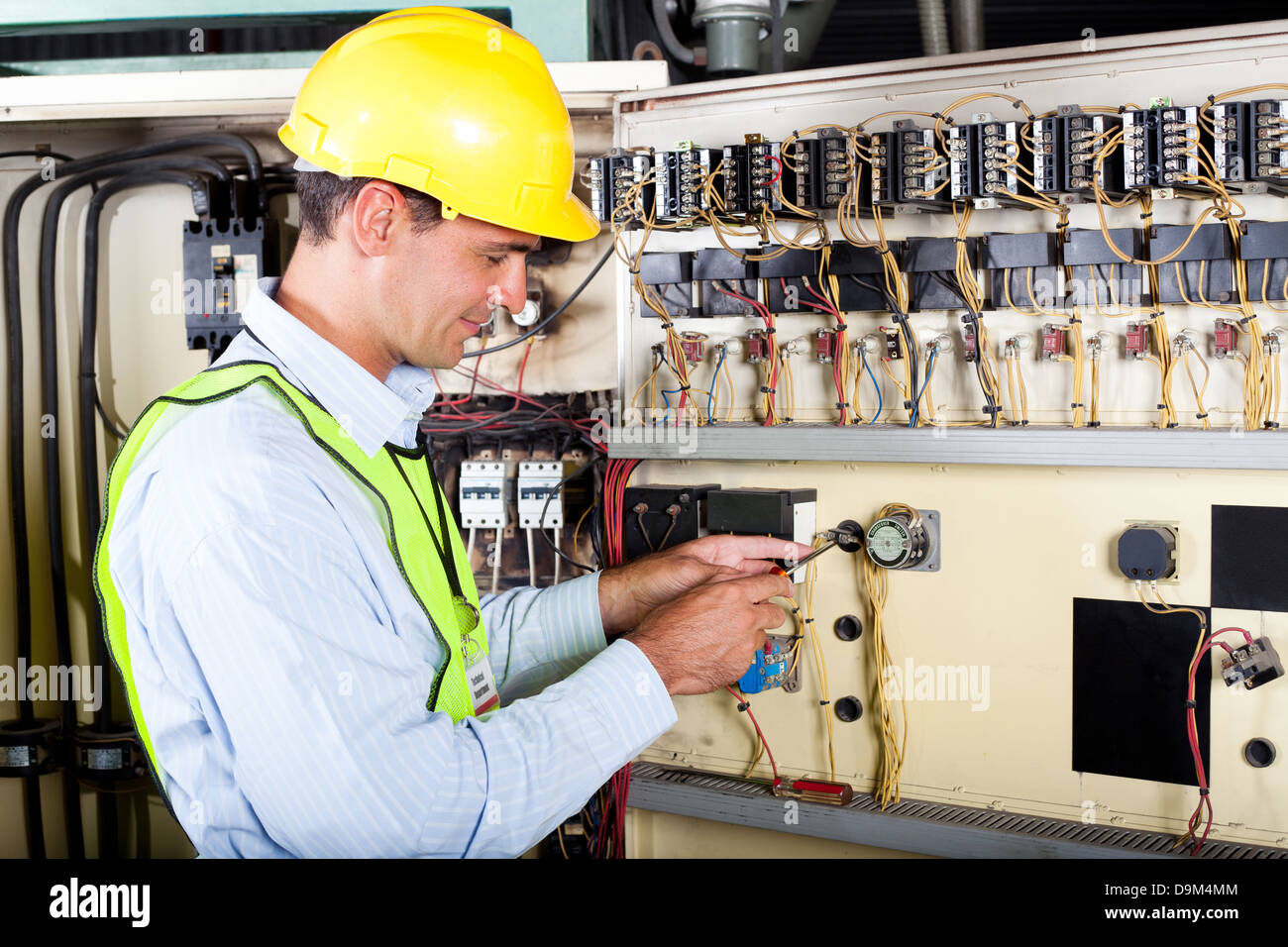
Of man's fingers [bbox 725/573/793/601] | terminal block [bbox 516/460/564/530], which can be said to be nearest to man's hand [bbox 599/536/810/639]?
man's fingers [bbox 725/573/793/601]

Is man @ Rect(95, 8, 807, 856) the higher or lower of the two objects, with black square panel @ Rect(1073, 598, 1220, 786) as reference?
higher

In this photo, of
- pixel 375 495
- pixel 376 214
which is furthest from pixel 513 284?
pixel 375 495

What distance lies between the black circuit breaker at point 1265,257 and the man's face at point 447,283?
1.12 m

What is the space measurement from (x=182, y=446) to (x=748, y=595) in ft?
2.59

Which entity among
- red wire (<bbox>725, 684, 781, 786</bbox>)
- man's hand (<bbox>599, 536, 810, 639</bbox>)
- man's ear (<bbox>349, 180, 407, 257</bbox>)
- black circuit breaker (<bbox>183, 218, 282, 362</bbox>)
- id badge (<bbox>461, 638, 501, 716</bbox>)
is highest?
black circuit breaker (<bbox>183, 218, 282, 362</bbox>)

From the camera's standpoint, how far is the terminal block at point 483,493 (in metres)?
2.23

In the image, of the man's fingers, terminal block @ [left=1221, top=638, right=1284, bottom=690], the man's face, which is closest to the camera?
the man's face

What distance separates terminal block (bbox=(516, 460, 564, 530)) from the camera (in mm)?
2203

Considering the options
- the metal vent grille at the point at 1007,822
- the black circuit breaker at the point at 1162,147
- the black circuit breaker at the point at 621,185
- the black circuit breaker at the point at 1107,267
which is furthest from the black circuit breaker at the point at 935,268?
the metal vent grille at the point at 1007,822

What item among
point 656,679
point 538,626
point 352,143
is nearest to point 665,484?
point 538,626

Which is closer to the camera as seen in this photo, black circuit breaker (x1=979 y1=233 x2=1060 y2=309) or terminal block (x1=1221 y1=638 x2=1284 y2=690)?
terminal block (x1=1221 y1=638 x2=1284 y2=690)

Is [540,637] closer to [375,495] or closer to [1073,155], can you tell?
[375,495]

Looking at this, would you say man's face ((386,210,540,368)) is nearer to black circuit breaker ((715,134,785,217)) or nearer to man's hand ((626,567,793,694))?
man's hand ((626,567,793,694))

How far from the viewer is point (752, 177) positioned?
188 cm
